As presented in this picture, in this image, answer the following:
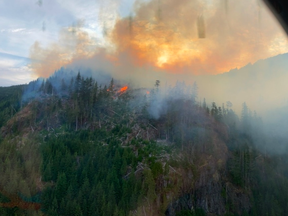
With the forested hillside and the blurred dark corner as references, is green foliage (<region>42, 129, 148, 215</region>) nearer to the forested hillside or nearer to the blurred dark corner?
the forested hillside

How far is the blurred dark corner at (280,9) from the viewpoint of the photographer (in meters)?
3.54

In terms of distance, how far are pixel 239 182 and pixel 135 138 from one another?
25.3 m

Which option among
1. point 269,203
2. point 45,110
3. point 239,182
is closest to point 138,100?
point 45,110

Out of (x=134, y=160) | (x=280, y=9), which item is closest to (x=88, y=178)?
(x=134, y=160)

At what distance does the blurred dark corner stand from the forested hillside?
25.7 metres

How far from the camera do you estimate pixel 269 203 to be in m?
38.7

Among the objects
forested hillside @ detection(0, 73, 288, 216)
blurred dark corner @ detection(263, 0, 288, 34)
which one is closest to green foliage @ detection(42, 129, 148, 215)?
forested hillside @ detection(0, 73, 288, 216)

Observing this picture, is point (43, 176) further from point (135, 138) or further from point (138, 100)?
point (138, 100)

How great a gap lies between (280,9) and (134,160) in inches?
1397

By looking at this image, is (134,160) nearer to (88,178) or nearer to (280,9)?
(88,178)

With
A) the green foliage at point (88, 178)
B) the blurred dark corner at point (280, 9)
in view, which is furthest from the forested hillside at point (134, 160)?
the blurred dark corner at point (280, 9)

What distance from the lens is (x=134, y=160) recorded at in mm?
36906

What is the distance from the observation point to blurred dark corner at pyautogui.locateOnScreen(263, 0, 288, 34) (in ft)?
11.6

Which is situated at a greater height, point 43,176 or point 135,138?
point 135,138
